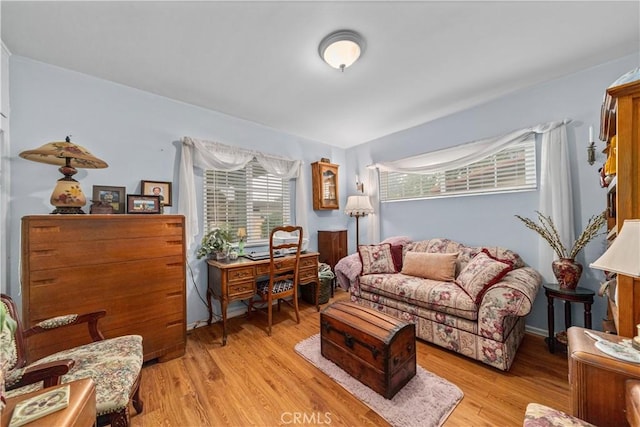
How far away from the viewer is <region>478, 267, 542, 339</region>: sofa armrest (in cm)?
181

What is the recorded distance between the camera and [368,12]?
4.99 feet

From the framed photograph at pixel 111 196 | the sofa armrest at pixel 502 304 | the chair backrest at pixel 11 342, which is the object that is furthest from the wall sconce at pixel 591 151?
the framed photograph at pixel 111 196

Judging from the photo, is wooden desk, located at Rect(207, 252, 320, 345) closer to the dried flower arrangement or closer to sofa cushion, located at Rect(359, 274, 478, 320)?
sofa cushion, located at Rect(359, 274, 478, 320)

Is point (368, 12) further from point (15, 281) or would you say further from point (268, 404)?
point (15, 281)

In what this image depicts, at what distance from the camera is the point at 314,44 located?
1791mm

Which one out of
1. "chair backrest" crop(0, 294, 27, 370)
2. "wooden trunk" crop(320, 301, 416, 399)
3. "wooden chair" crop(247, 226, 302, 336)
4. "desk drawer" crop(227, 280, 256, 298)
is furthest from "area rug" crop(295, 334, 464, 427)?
"chair backrest" crop(0, 294, 27, 370)

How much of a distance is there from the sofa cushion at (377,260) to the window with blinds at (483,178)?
39.3 inches

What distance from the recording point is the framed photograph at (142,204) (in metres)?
2.20

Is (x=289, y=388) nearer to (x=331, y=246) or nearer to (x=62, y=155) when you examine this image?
(x=331, y=246)

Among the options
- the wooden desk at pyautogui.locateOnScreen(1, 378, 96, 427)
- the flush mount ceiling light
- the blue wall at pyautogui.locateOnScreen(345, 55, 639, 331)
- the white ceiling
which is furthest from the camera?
the blue wall at pyautogui.locateOnScreen(345, 55, 639, 331)

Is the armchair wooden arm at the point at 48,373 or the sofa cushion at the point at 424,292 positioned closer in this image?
the armchair wooden arm at the point at 48,373

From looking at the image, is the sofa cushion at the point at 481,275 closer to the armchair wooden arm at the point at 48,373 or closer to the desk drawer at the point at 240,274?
the desk drawer at the point at 240,274

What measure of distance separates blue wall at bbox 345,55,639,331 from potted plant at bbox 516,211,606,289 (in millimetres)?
146

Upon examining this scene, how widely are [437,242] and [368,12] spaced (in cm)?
251
